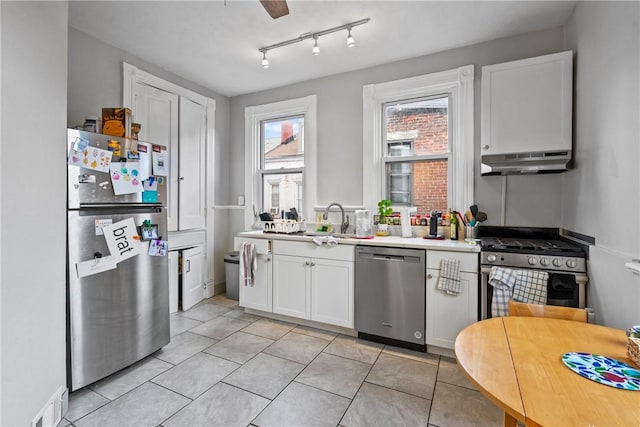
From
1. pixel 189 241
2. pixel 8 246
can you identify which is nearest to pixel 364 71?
pixel 189 241

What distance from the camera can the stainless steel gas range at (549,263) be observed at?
6.51 ft

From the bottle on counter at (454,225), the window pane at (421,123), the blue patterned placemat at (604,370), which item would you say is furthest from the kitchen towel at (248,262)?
the blue patterned placemat at (604,370)

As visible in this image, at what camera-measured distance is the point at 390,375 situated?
7.03 ft

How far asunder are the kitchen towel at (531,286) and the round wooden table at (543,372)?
2.80 feet

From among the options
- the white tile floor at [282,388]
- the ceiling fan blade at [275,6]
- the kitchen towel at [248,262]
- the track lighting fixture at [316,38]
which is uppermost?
the track lighting fixture at [316,38]

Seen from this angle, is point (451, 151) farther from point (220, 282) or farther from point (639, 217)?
point (220, 282)

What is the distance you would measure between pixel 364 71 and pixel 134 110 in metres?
2.48

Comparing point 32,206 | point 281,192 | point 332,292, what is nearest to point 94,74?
point 32,206

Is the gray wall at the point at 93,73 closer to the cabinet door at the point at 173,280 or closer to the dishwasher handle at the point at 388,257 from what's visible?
the cabinet door at the point at 173,280

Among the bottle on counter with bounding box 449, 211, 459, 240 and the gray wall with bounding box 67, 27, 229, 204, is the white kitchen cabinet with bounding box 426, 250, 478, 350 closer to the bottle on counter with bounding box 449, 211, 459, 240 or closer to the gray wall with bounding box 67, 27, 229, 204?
the bottle on counter with bounding box 449, 211, 459, 240

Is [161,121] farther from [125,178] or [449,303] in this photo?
[449,303]

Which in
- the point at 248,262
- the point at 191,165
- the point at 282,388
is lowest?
the point at 282,388

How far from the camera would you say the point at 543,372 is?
2.88 ft

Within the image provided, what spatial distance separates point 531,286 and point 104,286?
292cm
